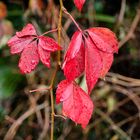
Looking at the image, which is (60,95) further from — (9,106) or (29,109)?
(9,106)

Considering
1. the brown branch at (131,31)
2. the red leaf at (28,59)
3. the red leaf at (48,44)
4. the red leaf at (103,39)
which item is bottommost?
the brown branch at (131,31)

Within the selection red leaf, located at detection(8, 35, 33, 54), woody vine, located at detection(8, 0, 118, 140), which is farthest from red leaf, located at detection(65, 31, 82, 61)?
red leaf, located at detection(8, 35, 33, 54)

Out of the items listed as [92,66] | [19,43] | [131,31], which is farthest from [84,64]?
[131,31]

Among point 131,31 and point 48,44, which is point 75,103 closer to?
point 48,44

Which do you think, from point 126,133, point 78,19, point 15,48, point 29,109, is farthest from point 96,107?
point 15,48

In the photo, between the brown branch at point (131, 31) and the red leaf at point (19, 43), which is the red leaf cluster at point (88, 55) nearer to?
the red leaf at point (19, 43)

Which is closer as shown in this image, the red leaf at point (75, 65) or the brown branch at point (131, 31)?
the red leaf at point (75, 65)

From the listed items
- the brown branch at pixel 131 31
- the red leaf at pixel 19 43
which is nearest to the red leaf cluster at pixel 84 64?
the red leaf at pixel 19 43
